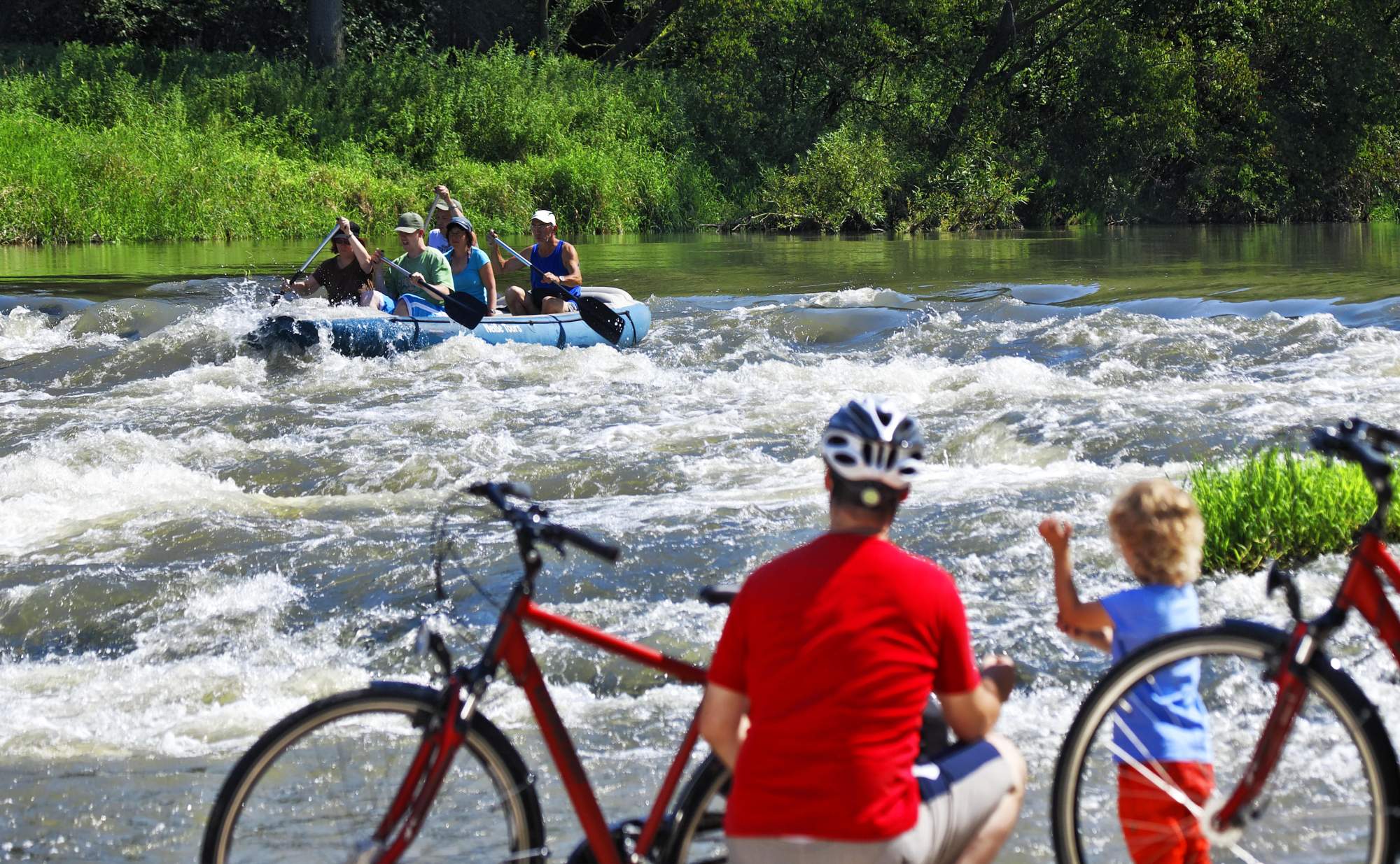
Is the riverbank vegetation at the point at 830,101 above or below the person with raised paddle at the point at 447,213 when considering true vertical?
above

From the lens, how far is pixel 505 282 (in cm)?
2094

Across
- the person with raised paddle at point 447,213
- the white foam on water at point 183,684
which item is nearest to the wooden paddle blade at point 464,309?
the person with raised paddle at point 447,213

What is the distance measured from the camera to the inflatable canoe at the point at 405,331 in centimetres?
1316

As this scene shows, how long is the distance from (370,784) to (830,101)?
35948mm

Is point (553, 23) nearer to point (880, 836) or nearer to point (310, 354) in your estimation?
point (310, 354)

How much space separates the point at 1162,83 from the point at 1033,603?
1280 inches

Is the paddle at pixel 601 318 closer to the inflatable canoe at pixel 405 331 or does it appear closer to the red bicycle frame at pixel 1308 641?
the inflatable canoe at pixel 405 331

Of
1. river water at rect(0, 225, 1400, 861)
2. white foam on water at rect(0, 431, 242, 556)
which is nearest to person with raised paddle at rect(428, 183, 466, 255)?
river water at rect(0, 225, 1400, 861)

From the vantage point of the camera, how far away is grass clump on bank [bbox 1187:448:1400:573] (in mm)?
6227

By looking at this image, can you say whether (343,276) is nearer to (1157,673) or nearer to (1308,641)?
(1157,673)

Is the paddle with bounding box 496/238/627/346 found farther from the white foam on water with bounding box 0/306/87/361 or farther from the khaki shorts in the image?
the khaki shorts

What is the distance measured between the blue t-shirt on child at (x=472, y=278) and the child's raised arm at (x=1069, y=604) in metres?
11.3

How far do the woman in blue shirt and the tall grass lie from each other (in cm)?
1180

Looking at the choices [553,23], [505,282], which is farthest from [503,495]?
[553,23]
